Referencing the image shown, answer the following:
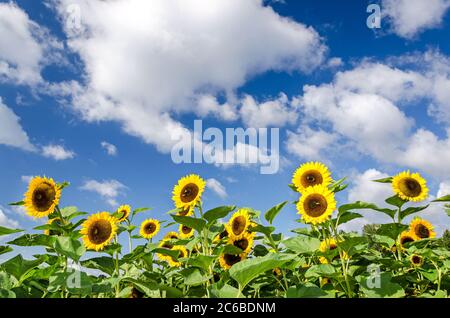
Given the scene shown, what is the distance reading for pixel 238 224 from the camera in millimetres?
3812

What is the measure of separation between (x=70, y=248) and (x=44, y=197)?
4.19 feet

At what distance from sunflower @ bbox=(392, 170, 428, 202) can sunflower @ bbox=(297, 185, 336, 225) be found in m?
0.73

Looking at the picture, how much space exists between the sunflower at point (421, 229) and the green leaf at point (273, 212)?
1.95 metres

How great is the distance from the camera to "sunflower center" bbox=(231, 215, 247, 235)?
148 inches

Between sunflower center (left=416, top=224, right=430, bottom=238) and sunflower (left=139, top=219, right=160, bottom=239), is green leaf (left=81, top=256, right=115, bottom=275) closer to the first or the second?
sunflower (left=139, top=219, right=160, bottom=239)

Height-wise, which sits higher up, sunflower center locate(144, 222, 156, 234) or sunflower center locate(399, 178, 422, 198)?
sunflower center locate(399, 178, 422, 198)

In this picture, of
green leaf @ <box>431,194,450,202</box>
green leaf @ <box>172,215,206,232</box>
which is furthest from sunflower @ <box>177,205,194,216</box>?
green leaf @ <box>431,194,450,202</box>

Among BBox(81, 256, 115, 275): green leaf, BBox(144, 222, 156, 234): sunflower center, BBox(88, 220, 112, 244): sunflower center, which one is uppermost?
BBox(144, 222, 156, 234): sunflower center

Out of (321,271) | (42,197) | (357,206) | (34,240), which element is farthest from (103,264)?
(357,206)

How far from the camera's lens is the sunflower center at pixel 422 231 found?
14.8 feet

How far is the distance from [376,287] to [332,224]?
74 cm

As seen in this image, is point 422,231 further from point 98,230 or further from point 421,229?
point 98,230
